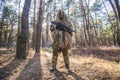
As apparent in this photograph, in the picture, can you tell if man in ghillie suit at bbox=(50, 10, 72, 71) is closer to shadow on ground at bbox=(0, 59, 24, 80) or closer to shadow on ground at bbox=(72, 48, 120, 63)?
shadow on ground at bbox=(0, 59, 24, 80)

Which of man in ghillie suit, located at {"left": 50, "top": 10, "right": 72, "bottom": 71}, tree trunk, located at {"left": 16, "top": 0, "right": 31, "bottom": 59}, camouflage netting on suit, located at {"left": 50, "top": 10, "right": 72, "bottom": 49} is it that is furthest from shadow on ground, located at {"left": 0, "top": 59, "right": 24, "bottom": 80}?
camouflage netting on suit, located at {"left": 50, "top": 10, "right": 72, "bottom": 49}

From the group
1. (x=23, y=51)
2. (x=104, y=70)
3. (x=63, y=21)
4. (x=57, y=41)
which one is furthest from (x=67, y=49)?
(x=23, y=51)

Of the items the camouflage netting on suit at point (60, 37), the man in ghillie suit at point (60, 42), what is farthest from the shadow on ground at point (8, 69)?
the camouflage netting on suit at point (60, 37)

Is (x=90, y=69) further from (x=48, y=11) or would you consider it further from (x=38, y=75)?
(x=48, y=11)

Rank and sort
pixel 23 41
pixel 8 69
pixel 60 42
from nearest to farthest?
pixel 60 42, pixel 8 69, pixel 23 41

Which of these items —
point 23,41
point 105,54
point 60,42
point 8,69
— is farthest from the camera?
point 105,54

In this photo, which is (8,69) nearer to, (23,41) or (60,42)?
(23,41)

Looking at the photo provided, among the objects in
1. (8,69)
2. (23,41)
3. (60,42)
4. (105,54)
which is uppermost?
(23,41)

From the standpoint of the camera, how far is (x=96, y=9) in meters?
39.2

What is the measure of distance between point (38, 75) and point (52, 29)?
66.7 inches

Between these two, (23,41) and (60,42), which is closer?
(60,42)

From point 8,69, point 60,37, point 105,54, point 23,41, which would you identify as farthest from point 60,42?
point 105,54

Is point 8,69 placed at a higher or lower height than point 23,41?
lower

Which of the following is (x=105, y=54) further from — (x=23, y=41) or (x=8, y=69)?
(x=8, y=69)
